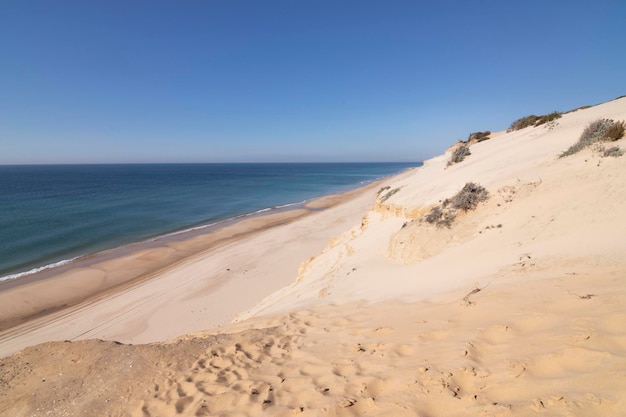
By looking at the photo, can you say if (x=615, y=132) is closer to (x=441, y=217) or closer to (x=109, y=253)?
(x=441, y=217)

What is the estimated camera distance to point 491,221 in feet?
22.5

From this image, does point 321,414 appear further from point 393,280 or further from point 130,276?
point 130,276

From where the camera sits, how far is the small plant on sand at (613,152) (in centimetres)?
630

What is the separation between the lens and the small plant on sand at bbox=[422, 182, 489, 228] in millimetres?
7586

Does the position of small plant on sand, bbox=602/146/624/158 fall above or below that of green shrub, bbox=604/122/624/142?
below

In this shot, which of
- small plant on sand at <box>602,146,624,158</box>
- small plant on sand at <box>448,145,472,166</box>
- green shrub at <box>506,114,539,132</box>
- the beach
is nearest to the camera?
the beach

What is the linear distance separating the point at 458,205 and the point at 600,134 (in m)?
3.92

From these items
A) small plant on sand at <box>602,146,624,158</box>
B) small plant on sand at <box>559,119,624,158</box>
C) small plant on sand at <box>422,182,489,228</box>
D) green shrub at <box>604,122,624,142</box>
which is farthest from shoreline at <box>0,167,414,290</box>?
green shrub at <box>604,122,624,142</box>

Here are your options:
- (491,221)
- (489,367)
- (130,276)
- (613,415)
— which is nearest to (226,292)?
(130,276)

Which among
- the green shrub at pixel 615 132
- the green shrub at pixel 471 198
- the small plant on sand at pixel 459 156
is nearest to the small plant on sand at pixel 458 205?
the green shrub at pixel 471 198

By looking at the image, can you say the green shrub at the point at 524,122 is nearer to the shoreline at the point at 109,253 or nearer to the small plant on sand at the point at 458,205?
the small plant on sand at the point at 458,205

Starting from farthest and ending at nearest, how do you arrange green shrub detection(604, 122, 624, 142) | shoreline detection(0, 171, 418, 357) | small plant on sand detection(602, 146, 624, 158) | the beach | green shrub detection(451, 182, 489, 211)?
shoreline detection(0, 171, 418, 357) → green shrub detection(451, 182, 489, 211) → green shrub detection(604, 122, 624, 142) → small plant on sand detection(602, 146, 624, 158) → the beach

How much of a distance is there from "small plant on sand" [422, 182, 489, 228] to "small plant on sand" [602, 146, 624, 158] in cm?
240

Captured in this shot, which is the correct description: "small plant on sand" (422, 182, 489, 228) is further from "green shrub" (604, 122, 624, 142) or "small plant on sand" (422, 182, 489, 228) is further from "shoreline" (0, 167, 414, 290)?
"shoreline" (0, 167, 414, 290)
